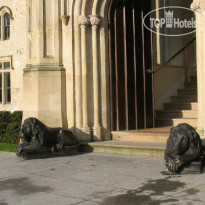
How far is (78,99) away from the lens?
34.0ft

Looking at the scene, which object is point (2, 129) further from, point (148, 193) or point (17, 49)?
point (148, 193)

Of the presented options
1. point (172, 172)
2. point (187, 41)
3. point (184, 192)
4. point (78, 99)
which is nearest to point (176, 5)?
point (187, 41)

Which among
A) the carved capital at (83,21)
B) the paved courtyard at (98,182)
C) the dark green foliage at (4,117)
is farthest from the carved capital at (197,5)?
the dark green foliage at (4,117)

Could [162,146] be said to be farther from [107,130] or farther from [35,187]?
[35,187]

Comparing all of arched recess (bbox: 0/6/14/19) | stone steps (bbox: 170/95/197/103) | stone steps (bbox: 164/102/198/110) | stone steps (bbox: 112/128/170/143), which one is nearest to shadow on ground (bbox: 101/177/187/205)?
stone steps (bbox: 112/128/170/143)

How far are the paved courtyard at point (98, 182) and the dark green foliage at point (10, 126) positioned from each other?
4.43 metres

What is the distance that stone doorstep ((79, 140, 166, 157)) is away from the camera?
28.5 feet

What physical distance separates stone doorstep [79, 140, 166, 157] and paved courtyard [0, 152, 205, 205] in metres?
0.28

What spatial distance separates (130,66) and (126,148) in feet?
9.40

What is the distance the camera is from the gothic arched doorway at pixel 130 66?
1080cm

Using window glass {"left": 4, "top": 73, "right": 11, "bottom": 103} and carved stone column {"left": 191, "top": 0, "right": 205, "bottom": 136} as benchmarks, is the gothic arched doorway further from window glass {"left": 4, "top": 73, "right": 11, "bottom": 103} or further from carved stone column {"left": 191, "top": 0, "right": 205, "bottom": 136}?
window glass {"left": 4, "top": 73, "right": 11, "bottom": 103}

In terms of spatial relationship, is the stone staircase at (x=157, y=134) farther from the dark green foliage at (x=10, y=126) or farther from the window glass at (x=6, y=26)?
the window glass at (x=6, y=26)

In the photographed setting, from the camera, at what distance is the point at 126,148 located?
9.12 meters

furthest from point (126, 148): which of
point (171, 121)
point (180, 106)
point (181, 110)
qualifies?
point (180, 106)
